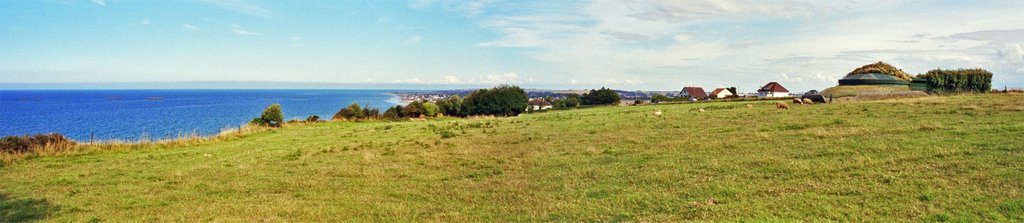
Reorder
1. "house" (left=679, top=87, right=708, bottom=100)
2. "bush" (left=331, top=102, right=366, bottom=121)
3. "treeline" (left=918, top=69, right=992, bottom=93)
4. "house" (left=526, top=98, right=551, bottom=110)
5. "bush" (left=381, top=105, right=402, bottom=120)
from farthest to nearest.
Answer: "house" (left=679, top=87, right=708, bottom=100)
"house" (left=526, top=98, right=551, bottom=110)
"bush" (left=381, top=105, right=402, bottom=120)
"bush" (left=331, top=102, right=366, bottom=121)
"treeline" (left=918, top=69, right=992, bottom=93)

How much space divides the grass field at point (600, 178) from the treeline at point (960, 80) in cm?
3040

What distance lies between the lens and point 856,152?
44.1ft

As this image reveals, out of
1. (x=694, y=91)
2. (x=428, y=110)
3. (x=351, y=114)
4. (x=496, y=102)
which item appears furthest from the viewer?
(x=694, y=91)

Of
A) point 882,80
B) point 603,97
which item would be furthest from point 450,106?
point 882,80

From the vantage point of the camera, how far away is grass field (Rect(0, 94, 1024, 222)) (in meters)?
9.09

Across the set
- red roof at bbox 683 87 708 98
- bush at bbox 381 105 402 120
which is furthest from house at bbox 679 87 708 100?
bush at bbox 381 105 402 120

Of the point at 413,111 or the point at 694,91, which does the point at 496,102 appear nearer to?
the point at 413,111

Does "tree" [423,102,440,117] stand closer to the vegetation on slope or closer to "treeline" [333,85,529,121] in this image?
"treeline" [333,85,529,121]

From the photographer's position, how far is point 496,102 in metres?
88.1

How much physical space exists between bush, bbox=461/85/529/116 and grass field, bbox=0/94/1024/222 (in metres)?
63.9

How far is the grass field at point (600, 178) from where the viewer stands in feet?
29.8

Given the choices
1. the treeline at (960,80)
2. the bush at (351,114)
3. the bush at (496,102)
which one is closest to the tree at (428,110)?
the bush at (351,114)

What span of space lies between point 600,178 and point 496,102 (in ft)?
248

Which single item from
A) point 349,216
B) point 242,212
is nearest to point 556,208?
point 349,216
